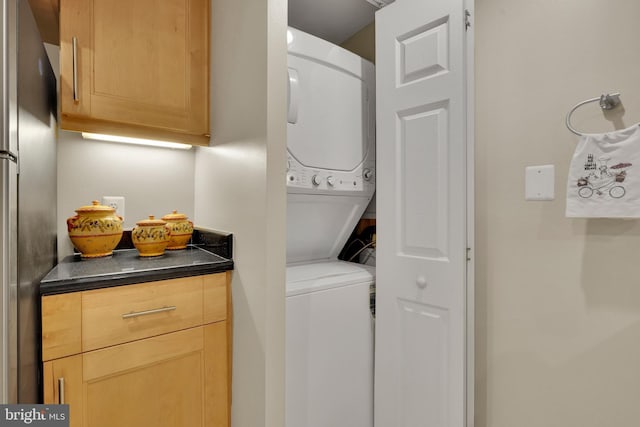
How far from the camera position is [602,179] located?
1165mm

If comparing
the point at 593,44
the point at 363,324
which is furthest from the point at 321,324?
the point at 593,44

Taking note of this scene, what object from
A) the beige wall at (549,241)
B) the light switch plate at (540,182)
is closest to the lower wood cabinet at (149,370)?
the beige wall at (549,241)

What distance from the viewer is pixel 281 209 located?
4.14 ft

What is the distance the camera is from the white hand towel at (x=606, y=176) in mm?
1111

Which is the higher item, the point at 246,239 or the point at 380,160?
the point at 380,160

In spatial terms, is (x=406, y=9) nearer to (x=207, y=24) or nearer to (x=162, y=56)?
(x=207, y=24)

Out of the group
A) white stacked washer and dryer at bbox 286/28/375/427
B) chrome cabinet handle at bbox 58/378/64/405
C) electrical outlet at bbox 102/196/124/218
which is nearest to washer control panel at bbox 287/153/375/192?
white stacked washer and dryer at bbox 286/28/375/427

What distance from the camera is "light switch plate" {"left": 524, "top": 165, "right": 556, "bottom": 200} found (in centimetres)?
133

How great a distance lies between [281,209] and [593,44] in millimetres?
1311

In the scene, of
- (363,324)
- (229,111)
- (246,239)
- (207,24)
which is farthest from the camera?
(363,324)

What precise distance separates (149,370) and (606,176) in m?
1.75

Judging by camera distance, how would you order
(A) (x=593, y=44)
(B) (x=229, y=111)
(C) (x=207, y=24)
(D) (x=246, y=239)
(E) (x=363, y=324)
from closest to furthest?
1. (A) (x=593, y=44)
2. (D) (x=246, y=239)
3. (B) (x=229, y=111)
4. (C) (x=207, y=24)
5. (E) (x=363, y=324)

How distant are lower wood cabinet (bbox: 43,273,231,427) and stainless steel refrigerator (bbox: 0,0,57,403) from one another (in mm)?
75

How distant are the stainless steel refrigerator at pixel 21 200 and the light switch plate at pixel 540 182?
5.67ft
